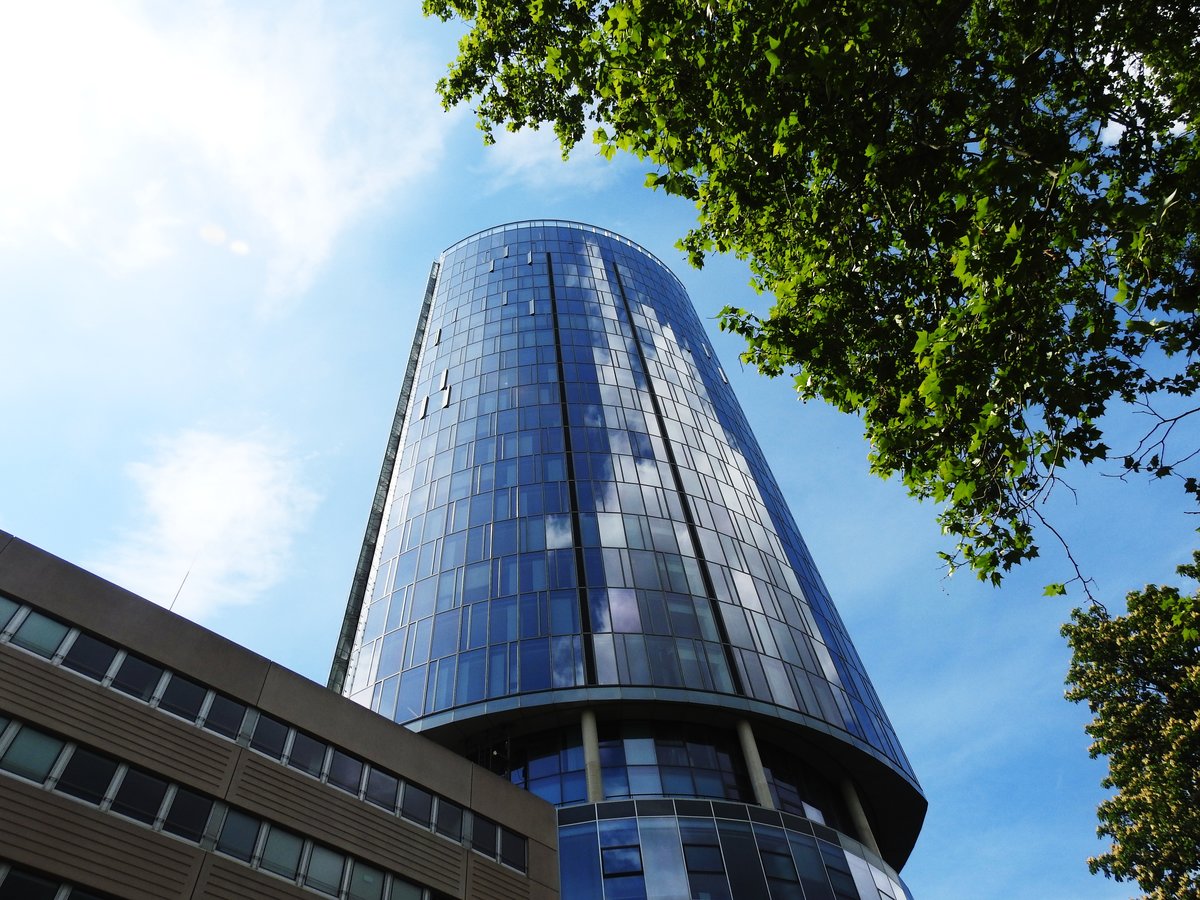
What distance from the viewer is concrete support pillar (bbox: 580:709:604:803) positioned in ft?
89.3

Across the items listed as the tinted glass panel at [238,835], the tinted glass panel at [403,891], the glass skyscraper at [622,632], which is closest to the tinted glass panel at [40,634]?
the tinted glass panel at [238,835]

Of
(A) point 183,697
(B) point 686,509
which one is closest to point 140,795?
(A) point 183,697

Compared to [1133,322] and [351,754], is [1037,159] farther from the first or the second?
[351,754]

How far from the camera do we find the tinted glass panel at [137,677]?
18.4 meters

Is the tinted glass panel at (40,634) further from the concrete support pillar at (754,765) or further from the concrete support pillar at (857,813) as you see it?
the concrete support pillar at (857,813)

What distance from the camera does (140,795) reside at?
17.0 meters

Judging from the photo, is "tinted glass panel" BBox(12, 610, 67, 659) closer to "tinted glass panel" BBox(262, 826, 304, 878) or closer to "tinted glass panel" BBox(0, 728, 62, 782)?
"tinted glass panel" BBox(0, 728, 62, 782)

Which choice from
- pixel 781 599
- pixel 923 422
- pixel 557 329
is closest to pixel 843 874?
pixel 781 599

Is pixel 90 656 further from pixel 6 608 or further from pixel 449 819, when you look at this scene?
pixel 449 819

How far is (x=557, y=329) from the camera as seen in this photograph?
50.8 meters

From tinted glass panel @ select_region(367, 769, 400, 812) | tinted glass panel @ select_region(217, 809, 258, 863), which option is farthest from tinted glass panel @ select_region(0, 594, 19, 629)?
tinted glass panel @ select_region(367, 769, 400, 812)

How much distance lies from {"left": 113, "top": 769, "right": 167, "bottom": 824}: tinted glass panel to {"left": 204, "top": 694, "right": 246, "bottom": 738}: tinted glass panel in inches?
74.3

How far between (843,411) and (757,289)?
13.0 feet

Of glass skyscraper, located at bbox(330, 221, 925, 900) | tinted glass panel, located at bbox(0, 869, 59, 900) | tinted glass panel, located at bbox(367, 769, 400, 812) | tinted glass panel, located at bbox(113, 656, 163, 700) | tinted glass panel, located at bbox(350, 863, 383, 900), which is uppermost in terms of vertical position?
glass skyscraper, located at bbox(330, 221, 925, 900)
